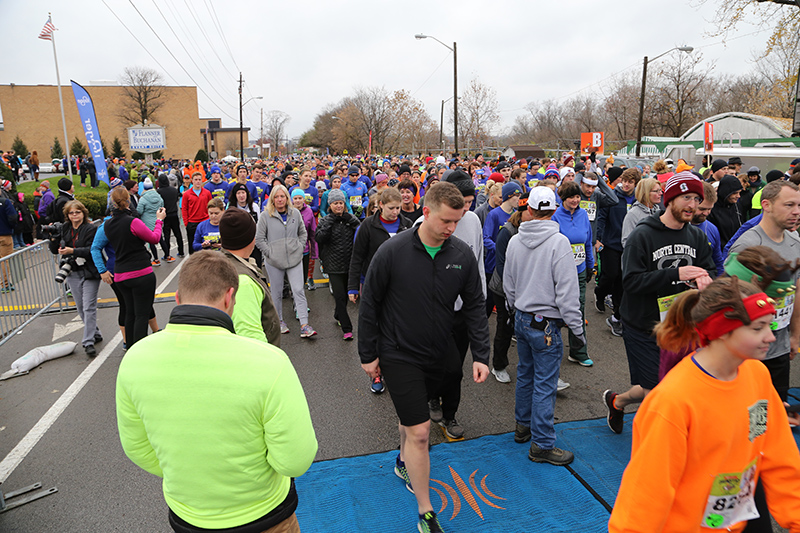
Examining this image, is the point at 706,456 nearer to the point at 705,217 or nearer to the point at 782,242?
the point at 782,242

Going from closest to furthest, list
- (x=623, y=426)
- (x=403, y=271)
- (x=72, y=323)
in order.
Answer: (x=403, y=271), (x=623, y=426), (x=72, y=323)

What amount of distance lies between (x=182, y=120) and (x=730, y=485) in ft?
249

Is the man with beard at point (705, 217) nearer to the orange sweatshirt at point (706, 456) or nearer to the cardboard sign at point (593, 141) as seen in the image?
the orange sweatshirt at point (706, 456)

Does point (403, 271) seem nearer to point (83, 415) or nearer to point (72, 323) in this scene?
A: point (83, 415)

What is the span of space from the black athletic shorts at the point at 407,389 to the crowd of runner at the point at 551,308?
0.4 inches

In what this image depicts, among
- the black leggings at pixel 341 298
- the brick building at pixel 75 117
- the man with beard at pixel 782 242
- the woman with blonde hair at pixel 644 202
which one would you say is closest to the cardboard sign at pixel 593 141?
the woman with blonde hair at pixel 644 202

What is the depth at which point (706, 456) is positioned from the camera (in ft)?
6.02

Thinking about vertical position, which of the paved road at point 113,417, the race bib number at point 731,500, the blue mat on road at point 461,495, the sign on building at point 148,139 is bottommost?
the blue mat on road at point 461,495

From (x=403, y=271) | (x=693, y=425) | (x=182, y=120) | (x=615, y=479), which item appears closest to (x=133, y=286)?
(x=403, y=271)

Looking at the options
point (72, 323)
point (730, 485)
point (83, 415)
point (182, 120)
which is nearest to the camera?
point (730, 485)

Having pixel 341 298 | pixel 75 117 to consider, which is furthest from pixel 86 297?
pixel 75 117

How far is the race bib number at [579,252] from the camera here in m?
5.55

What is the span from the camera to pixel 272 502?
77.7 inches

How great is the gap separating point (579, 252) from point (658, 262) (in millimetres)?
2029
